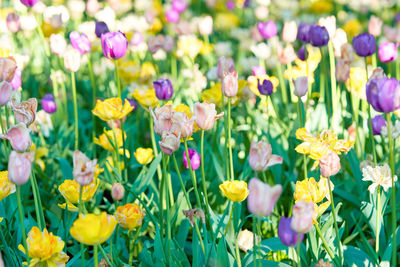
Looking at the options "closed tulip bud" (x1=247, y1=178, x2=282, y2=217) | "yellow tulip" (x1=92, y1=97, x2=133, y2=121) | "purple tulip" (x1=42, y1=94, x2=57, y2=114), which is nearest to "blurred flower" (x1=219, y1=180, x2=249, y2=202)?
"closed tulip bud" (x1=247, y1=178, x2=282, y2=217)

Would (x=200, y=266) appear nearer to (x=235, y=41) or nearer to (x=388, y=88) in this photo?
(x=388, y=88)

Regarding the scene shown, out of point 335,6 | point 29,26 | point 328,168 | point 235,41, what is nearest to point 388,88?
point 328,168

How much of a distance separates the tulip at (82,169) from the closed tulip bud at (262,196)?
307 mm

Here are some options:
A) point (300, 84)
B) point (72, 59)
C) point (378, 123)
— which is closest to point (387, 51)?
point (378, 123)

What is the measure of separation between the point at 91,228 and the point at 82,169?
0.15m

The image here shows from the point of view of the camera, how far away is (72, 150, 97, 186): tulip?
1.02 metres

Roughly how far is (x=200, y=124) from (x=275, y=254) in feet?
1.62

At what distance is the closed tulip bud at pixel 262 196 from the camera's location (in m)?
0.90

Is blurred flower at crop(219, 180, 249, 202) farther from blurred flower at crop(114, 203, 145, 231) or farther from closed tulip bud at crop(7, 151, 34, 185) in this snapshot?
closed tulip bud at crop(7, 151, 34, 185)

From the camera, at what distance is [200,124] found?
121 cm

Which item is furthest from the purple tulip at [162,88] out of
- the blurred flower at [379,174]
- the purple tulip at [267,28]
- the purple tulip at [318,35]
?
the purple tulip at [267,28]

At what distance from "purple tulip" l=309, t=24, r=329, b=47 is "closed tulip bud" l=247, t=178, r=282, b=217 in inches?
39.0

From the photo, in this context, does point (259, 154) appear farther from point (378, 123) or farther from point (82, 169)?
point (378, 123)

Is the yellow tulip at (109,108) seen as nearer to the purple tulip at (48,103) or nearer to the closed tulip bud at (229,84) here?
the closed tulip bud at (229,84)
